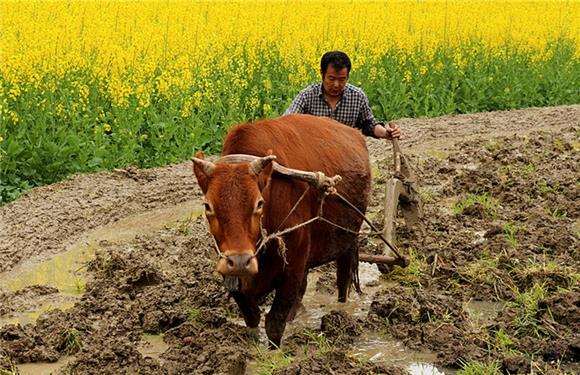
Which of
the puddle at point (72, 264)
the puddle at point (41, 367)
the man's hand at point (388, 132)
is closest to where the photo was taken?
the puddle at point (41, 367)

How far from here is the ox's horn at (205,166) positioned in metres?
4.93

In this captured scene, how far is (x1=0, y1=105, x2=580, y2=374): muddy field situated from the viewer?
5.39 meters

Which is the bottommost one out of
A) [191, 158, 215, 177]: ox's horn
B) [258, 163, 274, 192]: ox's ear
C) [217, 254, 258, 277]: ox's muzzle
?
[217, 254, 258, 277]: ox's muzzle

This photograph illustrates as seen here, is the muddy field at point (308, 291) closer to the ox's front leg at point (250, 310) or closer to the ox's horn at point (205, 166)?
the ox's front leg at point (250, 310)

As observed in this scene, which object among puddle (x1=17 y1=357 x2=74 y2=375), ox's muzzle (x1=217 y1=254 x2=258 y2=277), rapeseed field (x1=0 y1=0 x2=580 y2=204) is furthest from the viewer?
rapeseed field (x1=0 y1=0 x2=580 y2=204)

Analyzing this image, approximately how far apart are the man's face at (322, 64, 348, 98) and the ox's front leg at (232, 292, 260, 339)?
2.15 meters

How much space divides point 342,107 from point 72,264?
7.69 feet

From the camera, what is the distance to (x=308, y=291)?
7.08 meters

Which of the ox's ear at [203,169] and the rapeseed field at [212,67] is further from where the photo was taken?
the rapeseed field at [212,67]

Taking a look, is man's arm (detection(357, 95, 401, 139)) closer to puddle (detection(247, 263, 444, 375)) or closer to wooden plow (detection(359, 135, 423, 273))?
wooden plow (detection(359, 135, 423, 273))

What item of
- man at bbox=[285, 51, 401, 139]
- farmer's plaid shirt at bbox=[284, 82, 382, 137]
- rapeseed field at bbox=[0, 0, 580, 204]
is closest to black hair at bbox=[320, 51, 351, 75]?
man at bbox=[285, 51, 401, 139]

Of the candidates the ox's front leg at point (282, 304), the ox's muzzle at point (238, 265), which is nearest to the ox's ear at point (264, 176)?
the ox's muzzle at point (238, 265)

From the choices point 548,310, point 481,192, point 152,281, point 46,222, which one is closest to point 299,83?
point 481,192

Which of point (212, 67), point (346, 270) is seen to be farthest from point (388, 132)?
point (212, 67)
